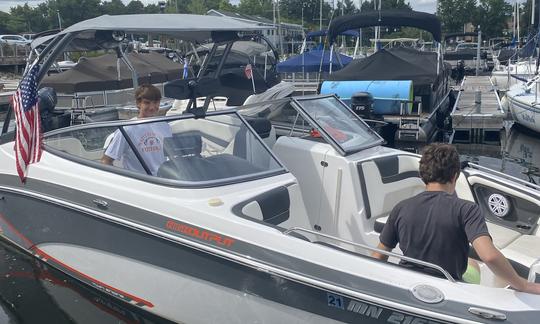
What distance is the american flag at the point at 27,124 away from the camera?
4047 millimetres

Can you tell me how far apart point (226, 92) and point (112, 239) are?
7.30ft

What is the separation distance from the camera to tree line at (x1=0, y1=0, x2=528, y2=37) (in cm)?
5406

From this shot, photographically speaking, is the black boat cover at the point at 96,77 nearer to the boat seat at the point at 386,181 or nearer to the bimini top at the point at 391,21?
the bimini top at the point at 391,21

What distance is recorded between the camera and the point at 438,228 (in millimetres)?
2520

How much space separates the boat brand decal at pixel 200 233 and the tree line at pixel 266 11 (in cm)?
4077

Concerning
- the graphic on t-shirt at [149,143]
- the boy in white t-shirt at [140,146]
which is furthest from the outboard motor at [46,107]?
the graphic on t-shirt at [149,143]

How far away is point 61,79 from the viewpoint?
13.5 m

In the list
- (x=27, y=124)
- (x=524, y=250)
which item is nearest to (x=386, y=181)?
(x=524, y=250)

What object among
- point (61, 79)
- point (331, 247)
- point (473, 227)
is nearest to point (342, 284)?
point (331, 247)

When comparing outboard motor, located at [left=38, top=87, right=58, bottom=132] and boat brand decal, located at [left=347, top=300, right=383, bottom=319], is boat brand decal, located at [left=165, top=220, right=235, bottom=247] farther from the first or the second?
outboard motor, located at [left=38, top=87, right=58, bottom=132]

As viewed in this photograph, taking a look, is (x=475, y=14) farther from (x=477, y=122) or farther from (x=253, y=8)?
(x=477, y=122)

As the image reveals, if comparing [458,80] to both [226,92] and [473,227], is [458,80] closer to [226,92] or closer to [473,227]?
[226,92]

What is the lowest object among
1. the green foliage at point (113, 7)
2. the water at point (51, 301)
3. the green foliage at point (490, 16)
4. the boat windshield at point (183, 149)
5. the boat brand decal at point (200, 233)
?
the water at point (51, 301)

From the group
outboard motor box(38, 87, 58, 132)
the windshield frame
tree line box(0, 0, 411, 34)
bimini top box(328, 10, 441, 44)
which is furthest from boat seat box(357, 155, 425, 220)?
tree line box(0, 0, 411, 34)
